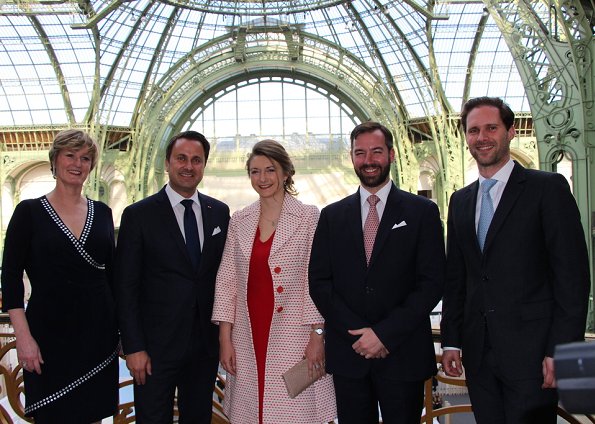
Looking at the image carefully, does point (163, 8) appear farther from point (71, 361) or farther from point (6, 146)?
point (71, 361)

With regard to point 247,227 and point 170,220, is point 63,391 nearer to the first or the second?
point 170,220

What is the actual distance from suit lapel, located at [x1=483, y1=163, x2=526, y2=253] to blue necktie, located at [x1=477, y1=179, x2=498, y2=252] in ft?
0.26

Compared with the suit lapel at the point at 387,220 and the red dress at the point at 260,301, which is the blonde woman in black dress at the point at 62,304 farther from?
the suit lapel at the point at 387,220

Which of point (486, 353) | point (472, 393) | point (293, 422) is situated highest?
point (486, 353)

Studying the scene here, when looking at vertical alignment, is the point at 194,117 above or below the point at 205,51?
below

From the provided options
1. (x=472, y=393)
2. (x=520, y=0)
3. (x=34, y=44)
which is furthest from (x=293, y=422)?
(x=34, y=44)

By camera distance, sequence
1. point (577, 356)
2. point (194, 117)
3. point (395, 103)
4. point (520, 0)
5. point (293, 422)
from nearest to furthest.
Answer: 1. point (577, 356)
2. point (293, 422)
3. point (520, 0)
4. point (395, 103)
5. point (194, 117)

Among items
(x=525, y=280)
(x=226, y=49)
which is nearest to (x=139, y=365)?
(x=525, y=280)

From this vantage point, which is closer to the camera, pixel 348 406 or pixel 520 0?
pixel 348 406

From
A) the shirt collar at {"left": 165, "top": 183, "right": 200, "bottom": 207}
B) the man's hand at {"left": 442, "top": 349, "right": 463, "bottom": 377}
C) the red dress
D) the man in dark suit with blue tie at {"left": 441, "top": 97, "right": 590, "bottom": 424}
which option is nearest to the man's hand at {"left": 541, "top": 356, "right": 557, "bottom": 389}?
the man in dark suit with blue tie at {"left": 441, "top": 97, "right": 590, "bottom": 424}

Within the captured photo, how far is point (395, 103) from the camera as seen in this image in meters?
30.6

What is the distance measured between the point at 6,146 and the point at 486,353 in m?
32.9

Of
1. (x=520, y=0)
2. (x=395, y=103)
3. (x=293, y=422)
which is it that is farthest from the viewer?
(x=395, y=103)

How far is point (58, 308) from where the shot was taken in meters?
3.55
